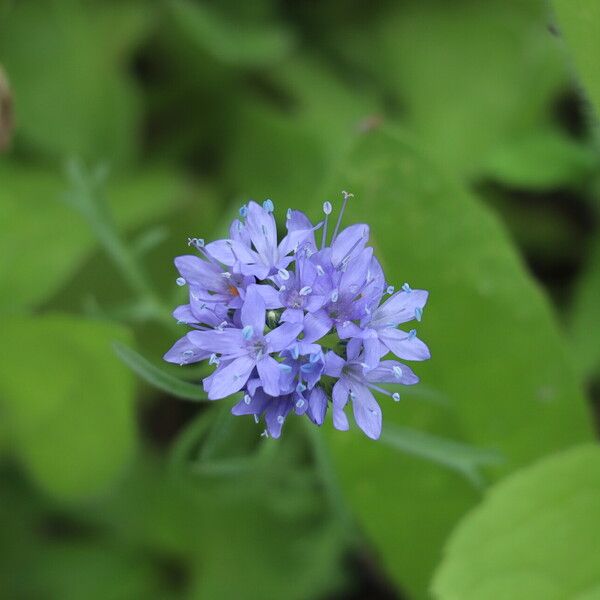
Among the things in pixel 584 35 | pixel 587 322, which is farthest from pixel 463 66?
pixel 584 35

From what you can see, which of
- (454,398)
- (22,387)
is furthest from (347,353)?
(22,387)

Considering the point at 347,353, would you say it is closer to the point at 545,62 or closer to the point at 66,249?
the point at 66,249

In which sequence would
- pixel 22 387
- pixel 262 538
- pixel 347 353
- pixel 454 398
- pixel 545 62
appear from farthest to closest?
pixel 545 62, pixel 262 538, pixel 22 387, pixel 454 398, pixel 347 353

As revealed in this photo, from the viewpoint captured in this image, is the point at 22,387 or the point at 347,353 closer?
the point at 347,353

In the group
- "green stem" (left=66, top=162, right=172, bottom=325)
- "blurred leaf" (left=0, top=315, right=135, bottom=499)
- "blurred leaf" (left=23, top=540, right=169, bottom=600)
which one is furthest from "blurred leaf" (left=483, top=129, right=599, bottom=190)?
"blurred leaf" (left=23, top=540, right=169, bottom=600)

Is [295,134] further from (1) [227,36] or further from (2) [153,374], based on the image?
(2) [153,374]

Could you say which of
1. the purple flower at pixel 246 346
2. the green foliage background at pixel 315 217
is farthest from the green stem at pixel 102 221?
the purple flower at pixel 246 346
